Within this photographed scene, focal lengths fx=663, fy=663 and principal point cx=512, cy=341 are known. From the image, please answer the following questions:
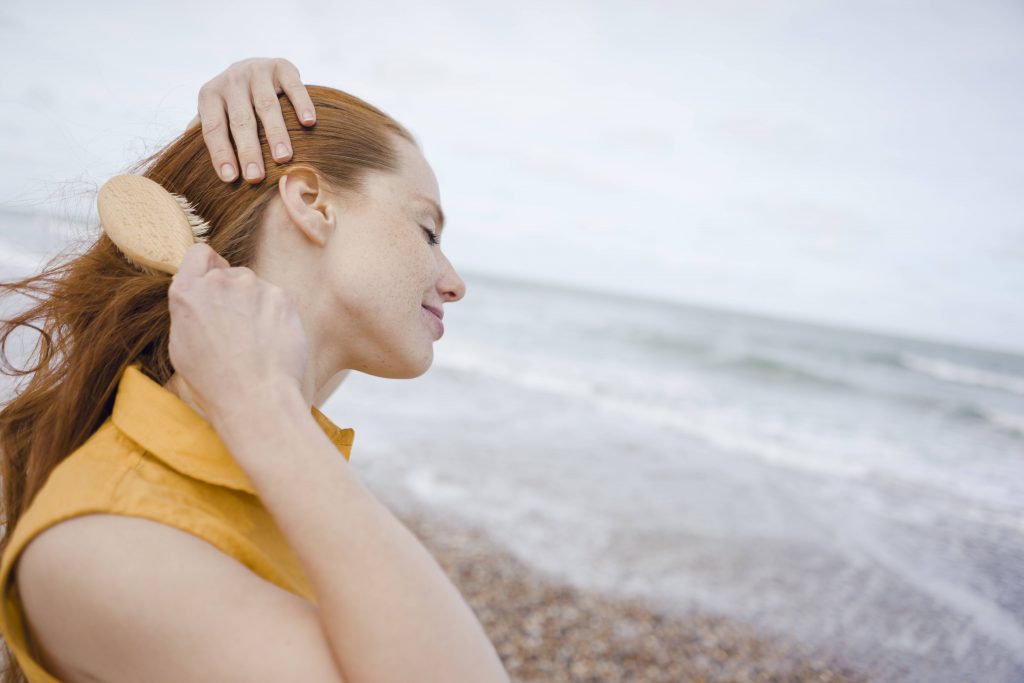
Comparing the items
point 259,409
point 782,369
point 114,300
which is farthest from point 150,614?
point 782,369

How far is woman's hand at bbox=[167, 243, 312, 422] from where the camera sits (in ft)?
3.63

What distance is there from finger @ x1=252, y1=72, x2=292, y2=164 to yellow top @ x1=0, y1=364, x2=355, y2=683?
58 cm

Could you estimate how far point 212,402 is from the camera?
1.11 metres

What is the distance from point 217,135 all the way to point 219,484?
0.85 metres

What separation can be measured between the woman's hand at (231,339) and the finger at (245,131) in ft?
1.31

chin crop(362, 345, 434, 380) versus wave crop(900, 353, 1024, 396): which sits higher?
chin crop(362, 345, 434, 380)

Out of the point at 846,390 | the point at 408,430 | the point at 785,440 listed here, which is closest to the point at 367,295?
the point at 408,430

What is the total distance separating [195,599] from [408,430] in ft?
30.1

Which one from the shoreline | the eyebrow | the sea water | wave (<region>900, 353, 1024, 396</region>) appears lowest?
wave (<region>900, 353, 1024, 396</region>)

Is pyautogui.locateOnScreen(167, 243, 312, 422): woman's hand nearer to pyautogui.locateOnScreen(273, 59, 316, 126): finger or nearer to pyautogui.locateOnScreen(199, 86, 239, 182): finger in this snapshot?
pyautogui.locateOnScreen(199, 86, 239, 182): finger

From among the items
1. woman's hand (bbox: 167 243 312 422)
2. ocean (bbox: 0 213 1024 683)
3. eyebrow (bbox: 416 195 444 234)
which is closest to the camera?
woman's hand (bbox: 167 243 312 422)

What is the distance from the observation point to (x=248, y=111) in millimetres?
1591

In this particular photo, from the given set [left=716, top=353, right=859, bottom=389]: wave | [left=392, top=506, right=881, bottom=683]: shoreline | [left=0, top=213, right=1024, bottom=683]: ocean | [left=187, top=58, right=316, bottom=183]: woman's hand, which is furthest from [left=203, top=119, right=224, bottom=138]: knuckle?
[left=716, top=353, right=859, bottom=389]: wave

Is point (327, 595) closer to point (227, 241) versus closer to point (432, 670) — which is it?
point (432, 670)
